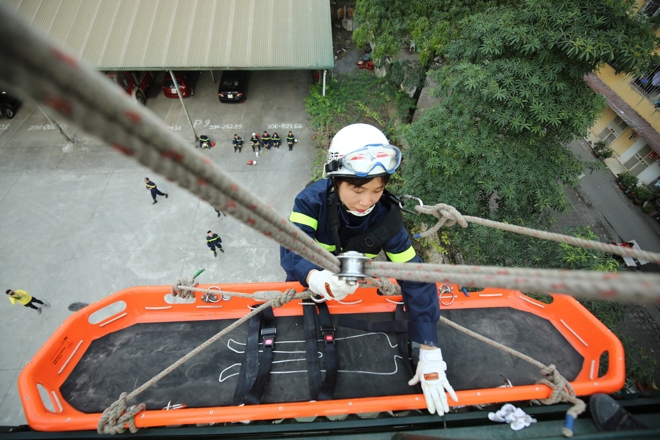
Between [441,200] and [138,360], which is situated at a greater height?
[441,200]

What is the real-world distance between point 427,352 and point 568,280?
7.03 ft

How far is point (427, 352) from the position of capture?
2.78 meters

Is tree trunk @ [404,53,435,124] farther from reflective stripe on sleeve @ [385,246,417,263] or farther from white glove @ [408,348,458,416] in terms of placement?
white glove @ [408,348,458,416]

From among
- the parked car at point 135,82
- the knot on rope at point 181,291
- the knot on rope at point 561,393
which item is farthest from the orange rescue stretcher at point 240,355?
the parked car at point 135,82

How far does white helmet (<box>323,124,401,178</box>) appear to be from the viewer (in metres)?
2.40

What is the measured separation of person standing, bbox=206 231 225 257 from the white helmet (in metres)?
4.92

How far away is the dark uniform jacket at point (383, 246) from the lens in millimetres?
2756

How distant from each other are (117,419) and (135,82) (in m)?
12.9

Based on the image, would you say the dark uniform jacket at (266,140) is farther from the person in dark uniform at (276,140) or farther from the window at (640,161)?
A: the window at (640,161)

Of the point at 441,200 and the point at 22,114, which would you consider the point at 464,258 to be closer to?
the point at 441,200

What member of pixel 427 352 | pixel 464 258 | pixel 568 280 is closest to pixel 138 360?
pixel 427 352

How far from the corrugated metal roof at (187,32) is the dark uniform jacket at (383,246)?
779cm

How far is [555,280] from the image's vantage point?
3.06 feet

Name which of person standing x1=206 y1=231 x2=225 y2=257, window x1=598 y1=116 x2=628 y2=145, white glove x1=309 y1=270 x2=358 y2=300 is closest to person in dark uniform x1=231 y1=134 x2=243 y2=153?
person standing x1=206 y1=231 x2=225 y2=257
